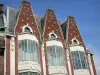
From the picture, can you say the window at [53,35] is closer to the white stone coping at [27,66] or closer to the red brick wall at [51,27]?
the red brick wall at [51,27]

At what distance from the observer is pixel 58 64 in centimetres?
3412

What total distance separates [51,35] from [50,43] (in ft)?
7.00

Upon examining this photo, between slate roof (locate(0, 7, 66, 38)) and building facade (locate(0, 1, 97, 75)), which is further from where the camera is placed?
slate roof (locate(0, 7, 66, 38))

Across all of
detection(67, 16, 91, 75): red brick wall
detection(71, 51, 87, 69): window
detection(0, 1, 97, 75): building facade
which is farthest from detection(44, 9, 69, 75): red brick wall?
detection(71, 51, 87, 69): window

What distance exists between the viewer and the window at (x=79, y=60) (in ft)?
118

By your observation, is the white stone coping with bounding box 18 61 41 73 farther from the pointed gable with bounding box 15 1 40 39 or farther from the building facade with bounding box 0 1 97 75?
the pointed gable with bounding box 15 1 40 39

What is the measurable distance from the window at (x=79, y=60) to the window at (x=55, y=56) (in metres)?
2.39

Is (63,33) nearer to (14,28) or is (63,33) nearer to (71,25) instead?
(71,25)

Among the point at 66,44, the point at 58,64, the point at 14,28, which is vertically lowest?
the point at 58,64

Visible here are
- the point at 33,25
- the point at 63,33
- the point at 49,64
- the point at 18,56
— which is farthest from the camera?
the point at 63,33

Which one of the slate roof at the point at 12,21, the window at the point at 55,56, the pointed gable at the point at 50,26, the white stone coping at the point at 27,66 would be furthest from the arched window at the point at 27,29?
the white stone coping at the point at 27,66

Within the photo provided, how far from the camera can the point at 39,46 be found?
34406 mm

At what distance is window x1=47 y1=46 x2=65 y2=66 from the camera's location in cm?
3400

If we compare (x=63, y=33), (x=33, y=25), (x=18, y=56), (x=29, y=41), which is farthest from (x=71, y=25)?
(x=18, y=56)
